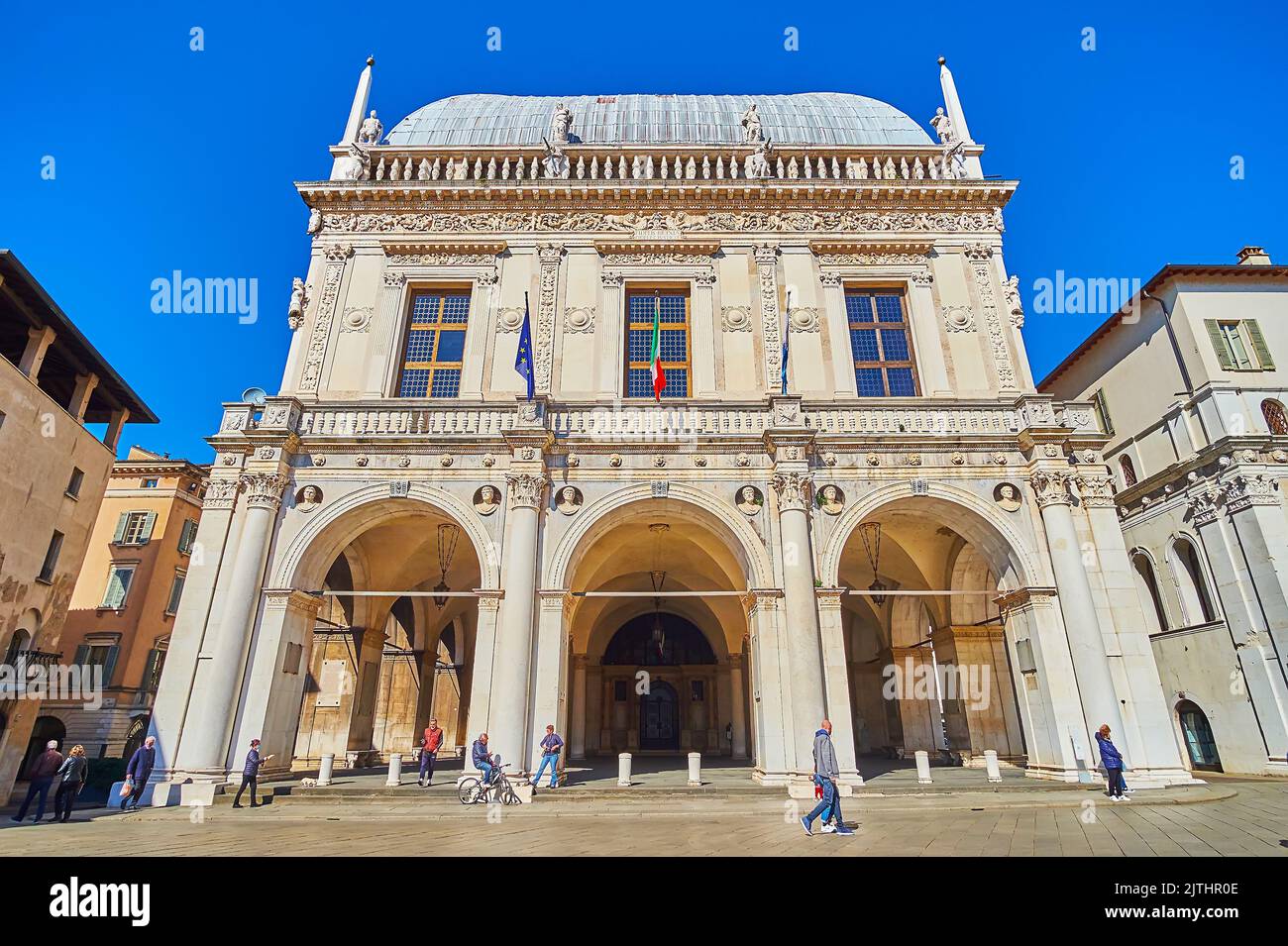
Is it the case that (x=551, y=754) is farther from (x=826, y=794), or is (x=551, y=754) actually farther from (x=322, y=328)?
(x=322, y=328)

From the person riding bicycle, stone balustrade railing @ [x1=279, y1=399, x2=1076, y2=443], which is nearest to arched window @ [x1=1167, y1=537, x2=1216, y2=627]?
stone balustrade railing @ [x1=279, y1=399, x2=1076, y2=443]

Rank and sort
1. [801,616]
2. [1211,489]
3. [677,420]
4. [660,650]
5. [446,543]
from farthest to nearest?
[660,650] → [446,543] → [1211,489] → [677,420] → [801,616]

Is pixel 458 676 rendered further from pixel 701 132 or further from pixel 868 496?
pixel 701 132

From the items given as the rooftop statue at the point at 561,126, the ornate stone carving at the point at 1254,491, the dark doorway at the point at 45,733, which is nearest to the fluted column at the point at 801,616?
the ornate stone carving at the point at 1254,491

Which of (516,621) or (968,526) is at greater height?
(968,526)

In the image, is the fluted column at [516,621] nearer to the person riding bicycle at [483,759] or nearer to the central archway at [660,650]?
the person riding bicycle at [483,759]

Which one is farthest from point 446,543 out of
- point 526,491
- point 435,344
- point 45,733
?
point 45,733

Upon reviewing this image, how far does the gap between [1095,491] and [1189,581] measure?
26.6 ft

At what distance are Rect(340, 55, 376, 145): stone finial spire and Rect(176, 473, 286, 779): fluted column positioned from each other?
1399 centimetres

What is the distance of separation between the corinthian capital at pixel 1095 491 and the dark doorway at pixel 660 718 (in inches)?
A: 668

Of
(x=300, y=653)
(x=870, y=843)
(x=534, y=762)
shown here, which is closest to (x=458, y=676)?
(x=300, y=653)

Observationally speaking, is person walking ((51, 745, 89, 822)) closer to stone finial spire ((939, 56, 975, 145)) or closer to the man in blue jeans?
→ the man in blue jeans

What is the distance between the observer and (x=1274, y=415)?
20734 millimetres
